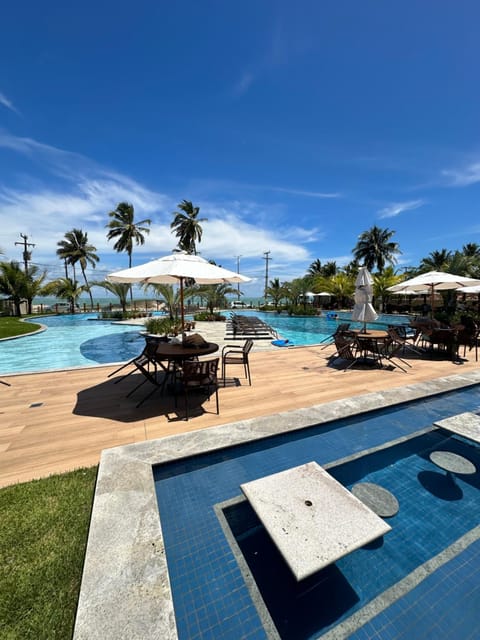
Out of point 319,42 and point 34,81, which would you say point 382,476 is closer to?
point 319,42

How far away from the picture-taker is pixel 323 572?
1.79 metres

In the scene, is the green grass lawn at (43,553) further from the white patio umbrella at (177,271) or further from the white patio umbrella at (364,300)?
the white patio umbrella at (364,300)

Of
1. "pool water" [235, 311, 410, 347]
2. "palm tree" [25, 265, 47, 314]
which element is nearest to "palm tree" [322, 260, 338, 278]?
"pool water" [235, 311, 410, 347]

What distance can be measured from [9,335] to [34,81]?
36.0 ft

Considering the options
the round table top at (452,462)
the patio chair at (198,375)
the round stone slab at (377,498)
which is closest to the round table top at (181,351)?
the patio chair at (198,375)

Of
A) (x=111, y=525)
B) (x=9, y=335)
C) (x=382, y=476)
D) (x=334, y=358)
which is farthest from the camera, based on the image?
(x=9, y=335)

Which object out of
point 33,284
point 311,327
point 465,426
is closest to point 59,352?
point 465,426

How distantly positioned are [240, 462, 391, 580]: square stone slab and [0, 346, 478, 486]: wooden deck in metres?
1.60

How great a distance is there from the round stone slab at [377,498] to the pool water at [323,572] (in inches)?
2.8

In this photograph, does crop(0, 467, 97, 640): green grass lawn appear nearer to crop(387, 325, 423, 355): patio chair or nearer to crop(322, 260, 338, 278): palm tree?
crop(387, 325, 423, 355): patio chair

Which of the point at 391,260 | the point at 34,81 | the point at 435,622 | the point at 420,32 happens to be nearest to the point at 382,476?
the point at 435,622

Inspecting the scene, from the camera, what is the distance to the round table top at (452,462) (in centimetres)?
268

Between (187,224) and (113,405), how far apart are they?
26.3 meters

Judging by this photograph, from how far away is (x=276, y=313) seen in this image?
3047 centimetres
